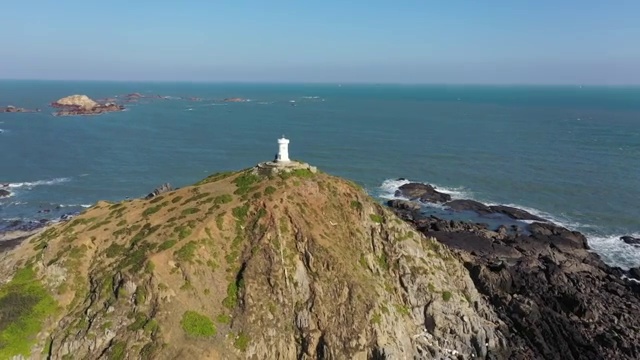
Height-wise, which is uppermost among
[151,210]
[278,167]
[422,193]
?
[278,167]

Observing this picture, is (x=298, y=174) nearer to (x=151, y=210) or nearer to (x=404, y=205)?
(x=151, y=210)

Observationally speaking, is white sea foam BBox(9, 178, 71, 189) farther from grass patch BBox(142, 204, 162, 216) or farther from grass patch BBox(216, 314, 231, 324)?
grass patch BBox(216, 314, 231, 324)

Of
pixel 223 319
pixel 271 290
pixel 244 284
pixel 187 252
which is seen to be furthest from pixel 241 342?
pixel 187 252

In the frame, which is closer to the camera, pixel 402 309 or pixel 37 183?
pixel 402 309

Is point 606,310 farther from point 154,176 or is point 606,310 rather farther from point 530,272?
point 154,176

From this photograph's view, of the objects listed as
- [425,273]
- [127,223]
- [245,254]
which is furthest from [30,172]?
[425,273]
